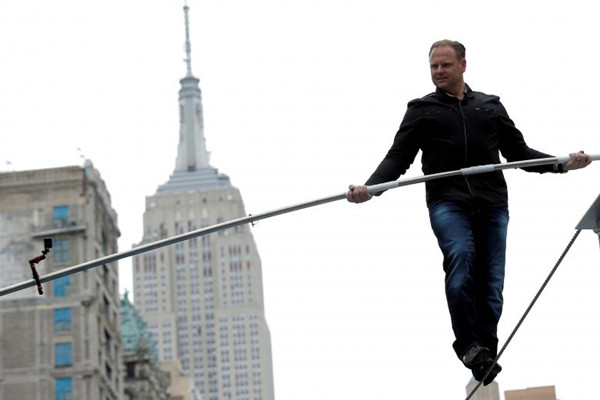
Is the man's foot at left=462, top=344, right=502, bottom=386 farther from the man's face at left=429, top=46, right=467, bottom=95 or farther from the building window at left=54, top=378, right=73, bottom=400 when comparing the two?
the building window at left=54, top=378, right=73, bottom=400

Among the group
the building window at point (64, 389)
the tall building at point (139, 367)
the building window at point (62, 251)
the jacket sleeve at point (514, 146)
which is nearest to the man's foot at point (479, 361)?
the jacket sleeve at point (514, 146)

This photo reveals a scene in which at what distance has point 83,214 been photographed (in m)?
101

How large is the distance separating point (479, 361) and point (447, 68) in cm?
205

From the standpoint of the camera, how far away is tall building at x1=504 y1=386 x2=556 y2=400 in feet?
62.4

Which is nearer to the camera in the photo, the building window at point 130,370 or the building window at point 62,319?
the building window at point 62,319

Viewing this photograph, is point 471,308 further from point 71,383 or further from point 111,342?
point 111,342

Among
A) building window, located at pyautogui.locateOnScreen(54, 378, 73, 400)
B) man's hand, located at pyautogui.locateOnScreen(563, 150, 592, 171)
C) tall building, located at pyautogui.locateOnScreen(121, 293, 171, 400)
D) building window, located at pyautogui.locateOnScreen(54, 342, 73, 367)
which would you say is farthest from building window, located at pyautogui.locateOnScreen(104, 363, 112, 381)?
man's hand, located at pyautogui.locateOnScreen(563, 150, 592, 171)

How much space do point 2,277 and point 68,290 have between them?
4679mm

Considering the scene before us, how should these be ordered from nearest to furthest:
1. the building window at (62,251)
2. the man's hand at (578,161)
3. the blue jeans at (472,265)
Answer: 1. the blue jeans at (472,265)
2. the man's hand at (578,161)
3. the building window at (62,251)

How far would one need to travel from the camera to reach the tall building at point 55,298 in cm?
9712

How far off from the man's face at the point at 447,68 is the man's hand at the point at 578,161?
0.93m

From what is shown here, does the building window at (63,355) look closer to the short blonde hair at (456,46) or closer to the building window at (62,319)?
the building window at (62,319)

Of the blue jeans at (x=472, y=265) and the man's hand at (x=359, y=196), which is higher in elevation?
the man's hand at (x=359, y=196)

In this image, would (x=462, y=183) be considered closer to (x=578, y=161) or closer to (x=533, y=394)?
(x=578, y=161)
